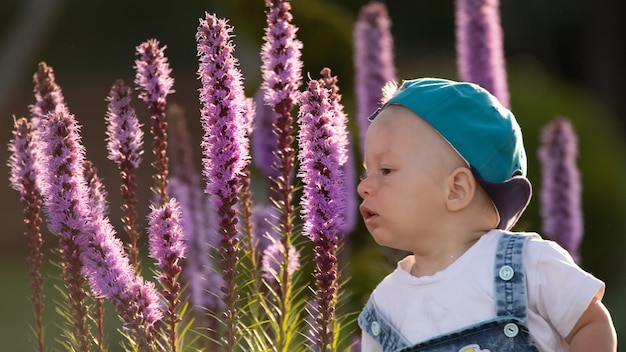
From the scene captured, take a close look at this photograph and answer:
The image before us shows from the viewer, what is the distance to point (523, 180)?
332 centimetres

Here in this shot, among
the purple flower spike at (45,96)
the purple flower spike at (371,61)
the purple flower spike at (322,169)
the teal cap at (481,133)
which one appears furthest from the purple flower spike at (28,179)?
the purple flower spike at (371,61)

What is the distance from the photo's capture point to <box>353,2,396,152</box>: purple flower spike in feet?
19.4

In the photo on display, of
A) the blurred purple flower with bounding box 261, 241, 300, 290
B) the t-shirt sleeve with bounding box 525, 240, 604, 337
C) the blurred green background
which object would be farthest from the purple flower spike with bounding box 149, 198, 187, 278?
the blurred green background

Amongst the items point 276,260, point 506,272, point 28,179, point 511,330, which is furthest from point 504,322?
point 28,179

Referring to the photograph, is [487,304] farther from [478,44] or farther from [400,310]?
[478,44]

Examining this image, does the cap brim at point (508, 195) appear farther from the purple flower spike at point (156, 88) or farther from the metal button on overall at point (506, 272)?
the purple flower spike at point (156, 88)

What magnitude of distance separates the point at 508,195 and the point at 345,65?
264 inches

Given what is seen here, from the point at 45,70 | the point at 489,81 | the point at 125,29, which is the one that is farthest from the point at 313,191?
the point at 125,29

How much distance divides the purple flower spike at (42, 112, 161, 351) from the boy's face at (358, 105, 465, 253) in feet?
2.32

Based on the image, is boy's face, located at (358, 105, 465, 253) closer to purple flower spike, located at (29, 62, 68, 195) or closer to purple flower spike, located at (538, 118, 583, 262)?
purple flower spike, located at (29, 62, 68, 195)

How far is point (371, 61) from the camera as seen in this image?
605 centimetres

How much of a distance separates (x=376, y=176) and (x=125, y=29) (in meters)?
22.7

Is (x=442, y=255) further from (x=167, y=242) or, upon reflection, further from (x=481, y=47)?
(x=481, y=47)

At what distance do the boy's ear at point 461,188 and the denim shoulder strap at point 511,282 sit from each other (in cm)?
17
